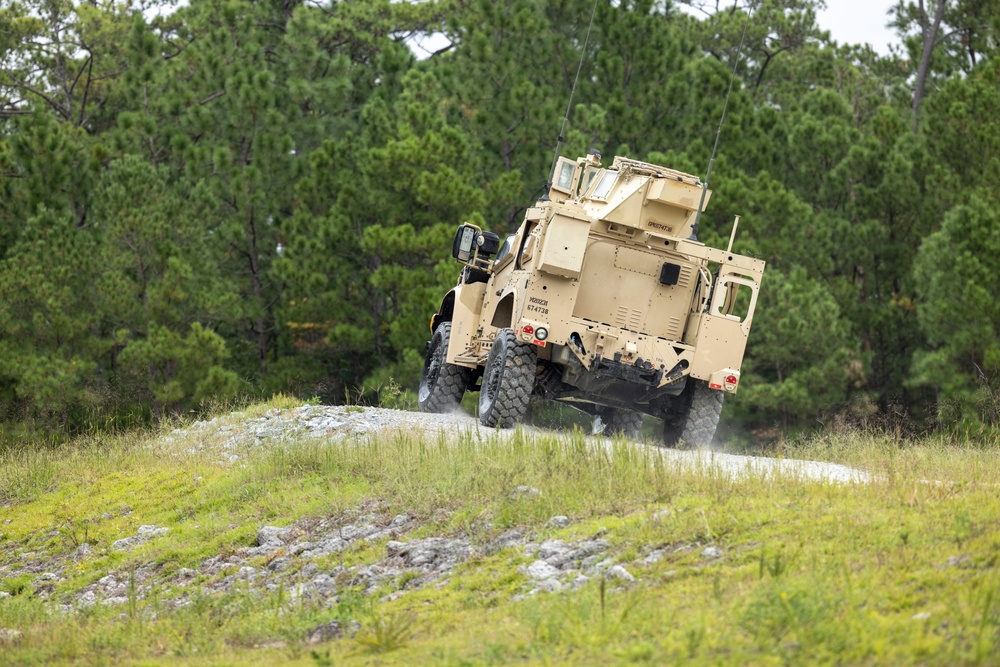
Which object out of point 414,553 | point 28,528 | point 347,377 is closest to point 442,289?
point 347,377

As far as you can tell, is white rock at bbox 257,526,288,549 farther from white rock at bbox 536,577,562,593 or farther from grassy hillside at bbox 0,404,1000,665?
white rock at bbox 536,577,562,593

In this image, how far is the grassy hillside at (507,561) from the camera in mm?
6273

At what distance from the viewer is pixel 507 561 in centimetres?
828

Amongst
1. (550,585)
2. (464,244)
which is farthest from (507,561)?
(464,244)

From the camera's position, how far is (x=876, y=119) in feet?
89.4

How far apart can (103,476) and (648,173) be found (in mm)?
6918

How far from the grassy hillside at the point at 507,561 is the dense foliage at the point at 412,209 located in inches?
444

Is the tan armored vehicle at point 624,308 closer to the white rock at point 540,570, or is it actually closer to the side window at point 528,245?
the side window at point 528,245

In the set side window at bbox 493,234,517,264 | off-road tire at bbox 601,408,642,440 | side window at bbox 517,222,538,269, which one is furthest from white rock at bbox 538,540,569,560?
off-road tire at bbox 601,408,642,440

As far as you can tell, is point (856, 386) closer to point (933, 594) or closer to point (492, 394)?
point (492, 394)

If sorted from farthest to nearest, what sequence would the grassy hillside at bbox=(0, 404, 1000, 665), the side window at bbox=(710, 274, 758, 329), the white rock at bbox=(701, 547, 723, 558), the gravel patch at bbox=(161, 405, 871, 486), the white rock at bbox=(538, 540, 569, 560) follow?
the side window at bbox=(710, 274, 758, 329)
the gravel patch at bbox=(161, 405, 871, 486)
the white rock at bbox=(538, 540, 569, 560)
the white rock at bbox=(701, 547, 723, 558)
the grassy hillside at bbox=(0, 404, 1000, 665)

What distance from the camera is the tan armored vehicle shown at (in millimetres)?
14359

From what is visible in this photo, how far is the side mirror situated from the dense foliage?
7.86m

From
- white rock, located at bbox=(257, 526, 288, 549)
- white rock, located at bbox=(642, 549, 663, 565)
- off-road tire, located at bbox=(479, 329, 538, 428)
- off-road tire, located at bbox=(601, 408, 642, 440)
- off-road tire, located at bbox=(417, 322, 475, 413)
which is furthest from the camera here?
off-road tire, located at bbox=(601, 408, 642, 440)
